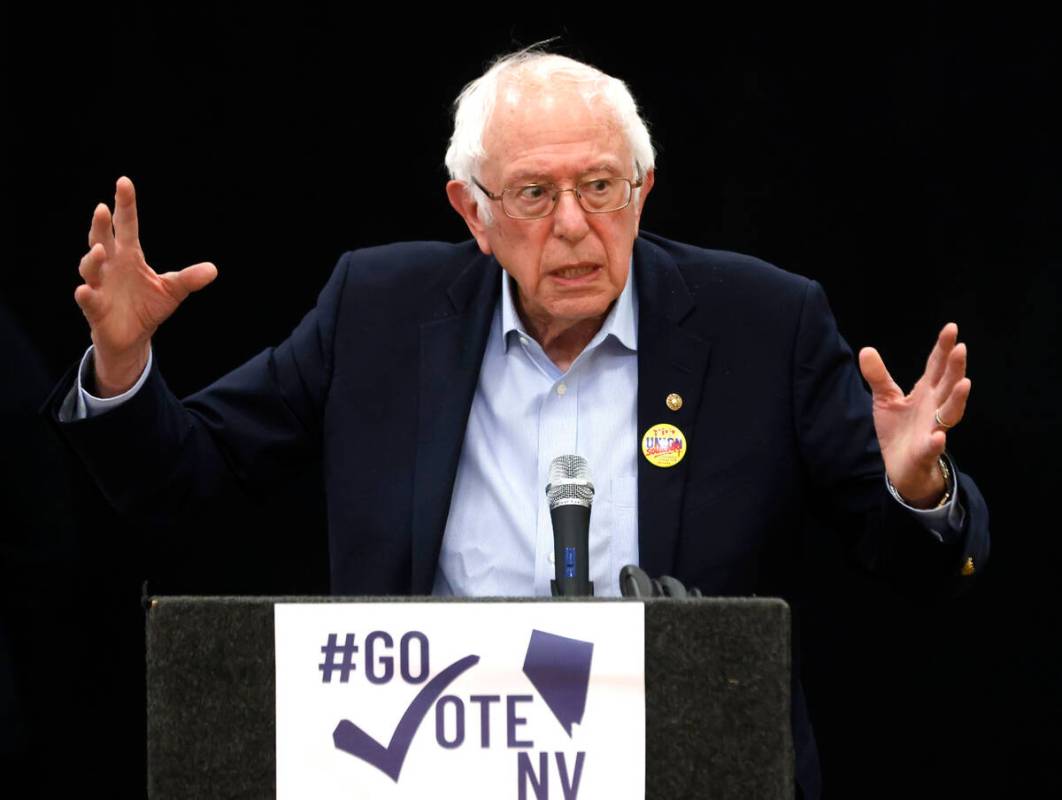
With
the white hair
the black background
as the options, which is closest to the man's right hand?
the white hair

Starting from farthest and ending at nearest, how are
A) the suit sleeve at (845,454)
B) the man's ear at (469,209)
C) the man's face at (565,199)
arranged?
the man's ear at (469,209) < the man's face at (565,199) < the suit sleeve at (845,454)

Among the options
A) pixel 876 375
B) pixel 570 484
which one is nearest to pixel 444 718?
pixel 570 484

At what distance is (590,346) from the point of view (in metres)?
2.65

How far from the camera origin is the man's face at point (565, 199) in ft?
8.43

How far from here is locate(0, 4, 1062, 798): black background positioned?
11.6 ft

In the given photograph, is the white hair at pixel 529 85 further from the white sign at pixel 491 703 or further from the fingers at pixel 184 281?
the white sign at pixel 491 703

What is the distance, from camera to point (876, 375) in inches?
85.7

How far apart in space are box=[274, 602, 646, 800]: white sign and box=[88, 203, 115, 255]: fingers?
74 centimetres

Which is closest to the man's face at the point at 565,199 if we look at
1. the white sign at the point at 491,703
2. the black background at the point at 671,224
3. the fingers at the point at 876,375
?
the fingers at the point at 876,375

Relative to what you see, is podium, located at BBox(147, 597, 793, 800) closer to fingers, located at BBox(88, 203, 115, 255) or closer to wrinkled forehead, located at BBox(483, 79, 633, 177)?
fingers, located at BBox(88, 203, 115, 255)

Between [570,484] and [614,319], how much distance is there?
0.73 metres

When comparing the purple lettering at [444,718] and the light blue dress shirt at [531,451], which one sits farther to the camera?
the light blue dress shirt at [531,451]

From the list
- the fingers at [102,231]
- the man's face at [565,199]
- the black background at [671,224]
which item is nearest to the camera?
the fingers at [102,231]

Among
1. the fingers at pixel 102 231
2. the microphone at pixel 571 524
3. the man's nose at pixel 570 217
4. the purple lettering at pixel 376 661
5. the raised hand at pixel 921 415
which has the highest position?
the man's nose at pixel 570 217
